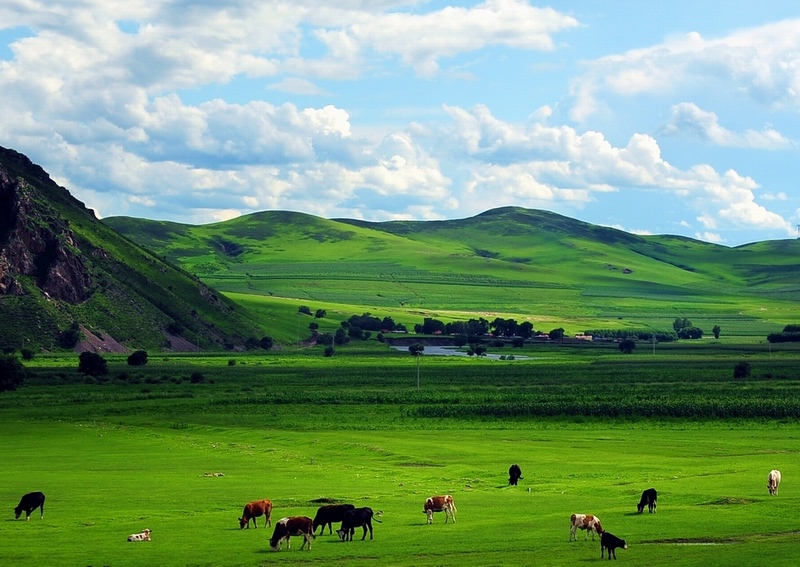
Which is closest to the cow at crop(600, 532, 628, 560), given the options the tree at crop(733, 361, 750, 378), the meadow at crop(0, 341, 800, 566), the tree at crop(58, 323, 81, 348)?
the meadow at crop(0, 341, 800, 566)

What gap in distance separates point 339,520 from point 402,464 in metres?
25.1

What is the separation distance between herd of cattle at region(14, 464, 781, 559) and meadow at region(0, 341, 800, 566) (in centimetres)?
65

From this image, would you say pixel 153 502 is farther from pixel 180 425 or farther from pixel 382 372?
pixel 382 372

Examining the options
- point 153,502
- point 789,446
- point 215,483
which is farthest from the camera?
point 789,446

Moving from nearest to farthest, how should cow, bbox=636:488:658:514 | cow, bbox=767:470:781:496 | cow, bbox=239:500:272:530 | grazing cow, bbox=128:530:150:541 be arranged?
grazing cow, bbox=128:530:150:541 < cow, bbox=239:500:272:530 < cow, bbox=636:488:658:514 < cow, bbox=767:470:781:496

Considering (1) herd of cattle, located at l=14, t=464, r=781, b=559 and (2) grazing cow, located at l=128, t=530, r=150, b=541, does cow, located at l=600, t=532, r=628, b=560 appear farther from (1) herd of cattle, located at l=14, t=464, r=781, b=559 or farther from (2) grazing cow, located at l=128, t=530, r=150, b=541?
(2) grazing cow, located at l=128, t=530, r=150, b=541

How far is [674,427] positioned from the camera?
306ft

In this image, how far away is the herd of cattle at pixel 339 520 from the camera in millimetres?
39438

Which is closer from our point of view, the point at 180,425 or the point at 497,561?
the point at 497,561

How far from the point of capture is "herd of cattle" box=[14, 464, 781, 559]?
3944 centimetres

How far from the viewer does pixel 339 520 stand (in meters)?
42.2

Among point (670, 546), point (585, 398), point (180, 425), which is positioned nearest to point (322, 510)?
point (670, 546)

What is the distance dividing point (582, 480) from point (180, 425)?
146 feet

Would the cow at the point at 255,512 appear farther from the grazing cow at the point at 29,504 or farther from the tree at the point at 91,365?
the tree at the point at 91,365
